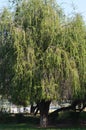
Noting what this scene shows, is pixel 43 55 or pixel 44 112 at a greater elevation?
pixel 43 55

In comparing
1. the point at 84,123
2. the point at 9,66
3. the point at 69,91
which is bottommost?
the point at 84,123

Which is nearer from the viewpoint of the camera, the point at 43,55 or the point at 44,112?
the point at 43,55

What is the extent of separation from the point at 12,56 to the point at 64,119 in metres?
8.76

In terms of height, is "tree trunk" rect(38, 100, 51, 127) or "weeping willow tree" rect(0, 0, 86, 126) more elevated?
"weeping willow tree" rect(0, 0, 86, 126)

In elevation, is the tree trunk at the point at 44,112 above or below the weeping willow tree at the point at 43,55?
below

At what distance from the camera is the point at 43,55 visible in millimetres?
24609

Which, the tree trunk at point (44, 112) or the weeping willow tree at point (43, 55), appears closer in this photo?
the weeping willow tree at point (43, 55)

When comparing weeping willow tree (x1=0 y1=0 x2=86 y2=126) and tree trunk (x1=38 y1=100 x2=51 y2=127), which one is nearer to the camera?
weeping willow tree (x1=0 y1=0 x2=86 y2=126)

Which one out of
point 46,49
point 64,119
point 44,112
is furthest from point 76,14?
point 64,119

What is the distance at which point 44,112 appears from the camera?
27.9 m

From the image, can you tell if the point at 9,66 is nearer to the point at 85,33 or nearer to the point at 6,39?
the point at 6,39

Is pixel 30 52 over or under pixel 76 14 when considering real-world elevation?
under

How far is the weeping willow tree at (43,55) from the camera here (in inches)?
958

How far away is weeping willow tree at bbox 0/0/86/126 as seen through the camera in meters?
24.3
